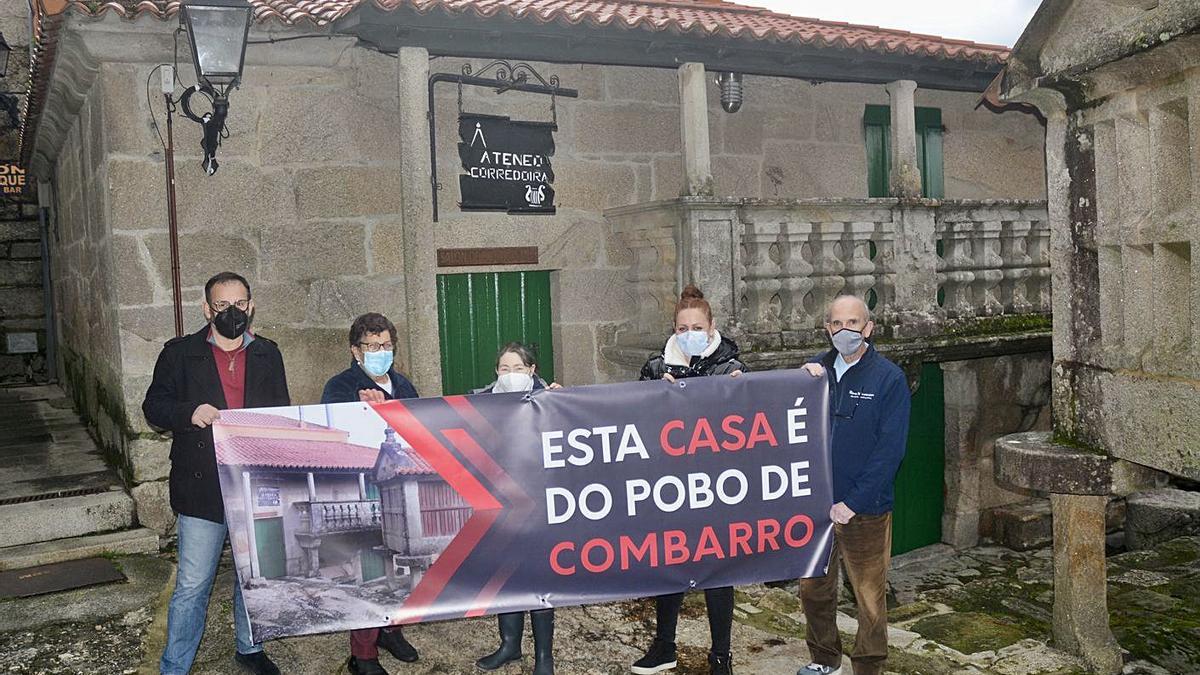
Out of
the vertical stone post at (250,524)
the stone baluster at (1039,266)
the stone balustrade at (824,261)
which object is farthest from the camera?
the stone baluster at (1039,266)

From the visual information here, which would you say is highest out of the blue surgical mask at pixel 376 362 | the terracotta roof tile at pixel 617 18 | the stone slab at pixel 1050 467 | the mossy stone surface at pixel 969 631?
the terracotta roof tile at pixel 617 18

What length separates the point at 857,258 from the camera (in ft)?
28.3

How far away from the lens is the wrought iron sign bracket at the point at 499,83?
25.4 feet

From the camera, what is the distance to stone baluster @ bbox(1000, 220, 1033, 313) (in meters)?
9.52

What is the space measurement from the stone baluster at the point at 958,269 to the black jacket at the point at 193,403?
673 centimetres

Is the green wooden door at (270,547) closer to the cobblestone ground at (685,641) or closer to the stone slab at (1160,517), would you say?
the cobblestone ground at (685,641)

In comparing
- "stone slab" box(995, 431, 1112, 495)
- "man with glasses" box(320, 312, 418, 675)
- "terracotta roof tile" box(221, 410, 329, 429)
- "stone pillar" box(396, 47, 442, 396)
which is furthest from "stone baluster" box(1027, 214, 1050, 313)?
"terracotta roof tile" box(221, 410, 329, 429)

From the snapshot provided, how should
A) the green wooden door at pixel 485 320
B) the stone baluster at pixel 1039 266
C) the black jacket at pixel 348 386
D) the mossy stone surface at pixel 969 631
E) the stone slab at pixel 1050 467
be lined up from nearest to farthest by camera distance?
1. the black jacket at pixel 348 386
2. the stone slab at pixel 1050 467
3. the mossy stone surface at pixel 969 631
4. the green wooden door at pixel 485 320
5. the stone baluster at pixel 1039 266

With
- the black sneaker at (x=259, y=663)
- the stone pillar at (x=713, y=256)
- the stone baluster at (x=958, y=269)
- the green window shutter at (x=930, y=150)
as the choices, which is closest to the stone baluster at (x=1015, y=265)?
the stone baluster at (x=958, y=269)

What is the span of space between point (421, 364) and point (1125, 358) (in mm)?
4597

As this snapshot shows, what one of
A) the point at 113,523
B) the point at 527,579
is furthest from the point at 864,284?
the point at 113,523

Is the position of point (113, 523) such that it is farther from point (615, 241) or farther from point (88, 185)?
point (615, 241)

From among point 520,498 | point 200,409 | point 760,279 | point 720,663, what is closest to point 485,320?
point 760,279

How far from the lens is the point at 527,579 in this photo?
4.30 m
